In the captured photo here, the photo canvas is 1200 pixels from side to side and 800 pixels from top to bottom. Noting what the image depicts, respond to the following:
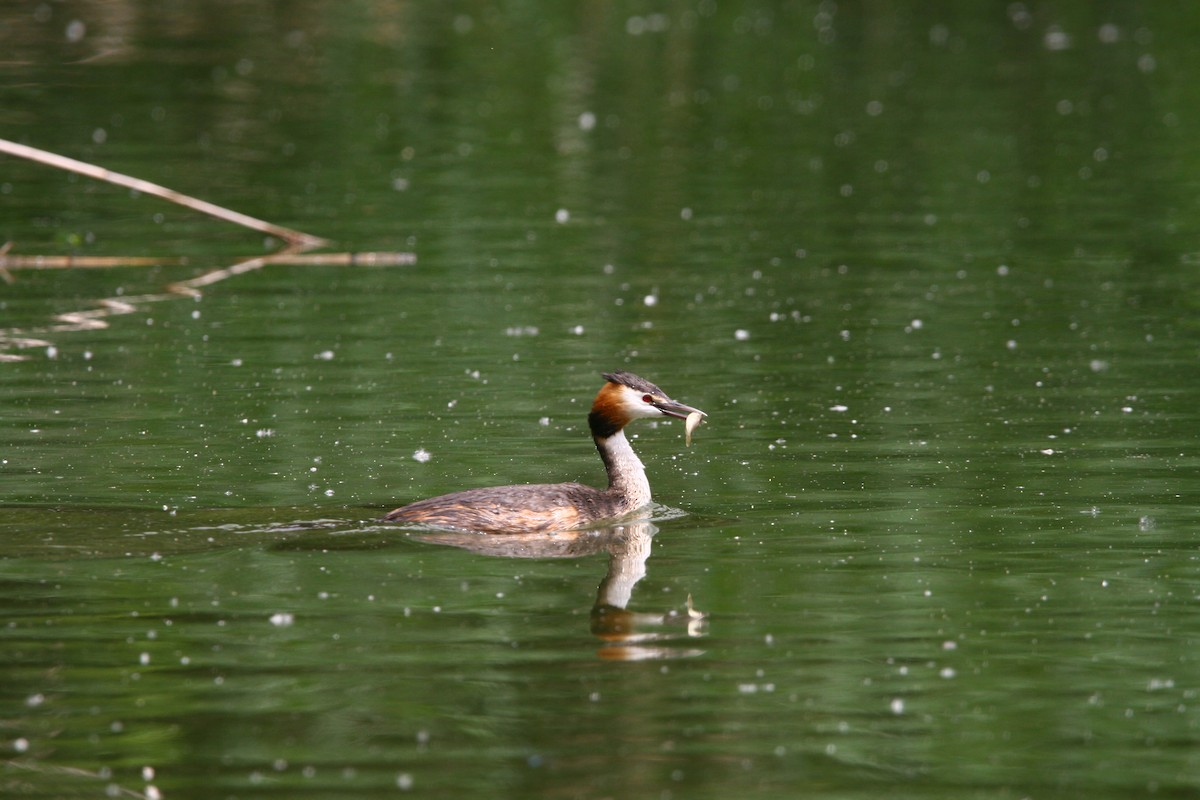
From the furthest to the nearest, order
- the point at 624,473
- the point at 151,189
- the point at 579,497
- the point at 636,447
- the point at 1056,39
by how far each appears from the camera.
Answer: the point at 1056,39
the point at 151,189
the point at 636,447
the point at 624,473
the point at 579,497

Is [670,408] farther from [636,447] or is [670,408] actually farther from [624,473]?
[636,447]

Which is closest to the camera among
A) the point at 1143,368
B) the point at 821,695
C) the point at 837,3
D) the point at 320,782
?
the point at 320,782

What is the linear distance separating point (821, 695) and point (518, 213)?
15.1 meters

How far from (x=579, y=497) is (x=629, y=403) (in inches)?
27.1

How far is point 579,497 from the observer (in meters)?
10.7

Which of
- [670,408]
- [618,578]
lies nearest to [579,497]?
[670,408]

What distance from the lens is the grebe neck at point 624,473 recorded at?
430 inches

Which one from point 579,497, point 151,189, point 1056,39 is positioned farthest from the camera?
point 1056,39

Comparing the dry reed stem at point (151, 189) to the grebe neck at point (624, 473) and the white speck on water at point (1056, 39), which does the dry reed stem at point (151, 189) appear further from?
the white speck on water at point (1056, 39)

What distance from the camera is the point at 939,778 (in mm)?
6953

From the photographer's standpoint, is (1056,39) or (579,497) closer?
(579,497)

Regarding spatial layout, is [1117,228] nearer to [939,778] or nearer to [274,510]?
[274,510]

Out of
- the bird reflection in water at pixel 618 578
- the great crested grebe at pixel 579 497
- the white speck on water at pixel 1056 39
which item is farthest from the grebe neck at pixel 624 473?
the white speck on water at pixel 1056 39

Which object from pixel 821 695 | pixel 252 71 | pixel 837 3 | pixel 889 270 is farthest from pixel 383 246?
pixel 837 3
